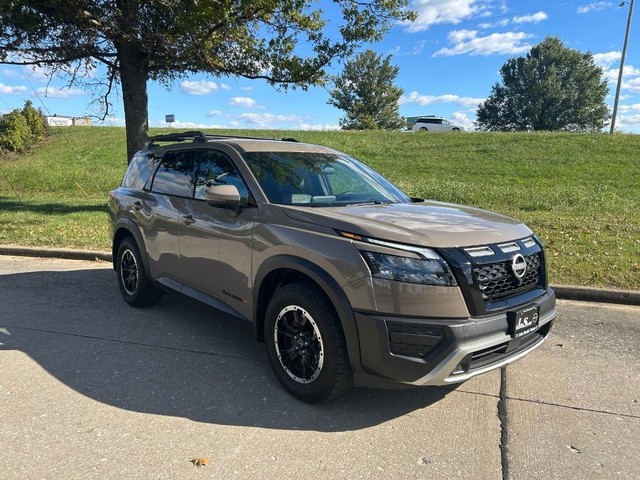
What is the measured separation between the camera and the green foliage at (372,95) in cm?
6712

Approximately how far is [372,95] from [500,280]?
67.6 m

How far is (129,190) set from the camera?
5.72 metres

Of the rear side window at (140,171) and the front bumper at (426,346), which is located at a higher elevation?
the rear side window at (140,171)

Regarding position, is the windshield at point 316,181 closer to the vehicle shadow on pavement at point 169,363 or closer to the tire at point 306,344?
the tire at point 306,344

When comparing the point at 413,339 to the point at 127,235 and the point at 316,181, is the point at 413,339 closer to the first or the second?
the point at 316,181

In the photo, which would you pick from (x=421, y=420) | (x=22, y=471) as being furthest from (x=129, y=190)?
(x=421, y=420)

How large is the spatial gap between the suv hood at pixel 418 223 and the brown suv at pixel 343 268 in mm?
11

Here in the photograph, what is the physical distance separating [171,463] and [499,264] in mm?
2274

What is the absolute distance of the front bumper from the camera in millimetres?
2887

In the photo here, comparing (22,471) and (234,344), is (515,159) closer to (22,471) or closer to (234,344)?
(234,344)

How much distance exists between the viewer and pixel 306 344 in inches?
133

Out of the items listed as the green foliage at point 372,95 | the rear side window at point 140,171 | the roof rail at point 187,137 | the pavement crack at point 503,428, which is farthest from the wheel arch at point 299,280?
the green foliage at point 372,95

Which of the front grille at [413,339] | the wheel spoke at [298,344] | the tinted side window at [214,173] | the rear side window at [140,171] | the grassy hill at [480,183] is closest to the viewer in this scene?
the front grille at [413,339]

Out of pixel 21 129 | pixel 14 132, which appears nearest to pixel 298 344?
pixel 14 132
